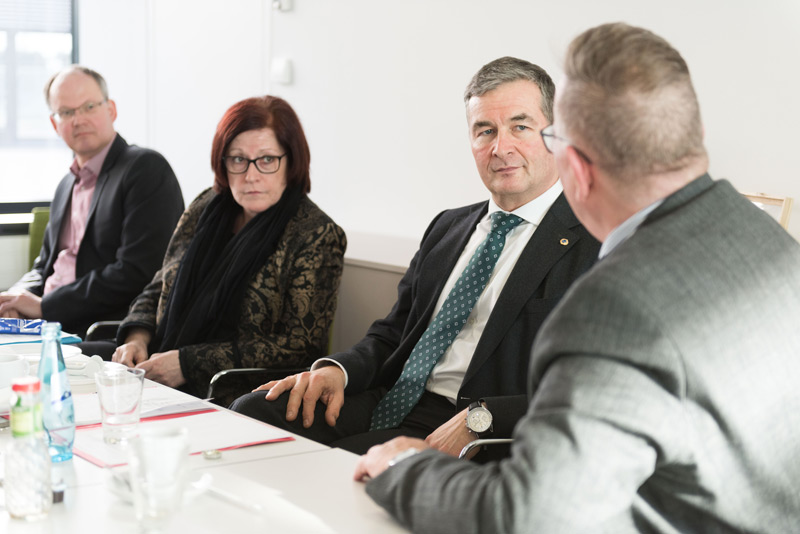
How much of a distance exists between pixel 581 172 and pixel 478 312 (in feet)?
3.77

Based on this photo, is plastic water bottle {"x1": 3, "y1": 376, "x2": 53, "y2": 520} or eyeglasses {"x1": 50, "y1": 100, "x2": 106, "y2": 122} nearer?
plastic water bottle {"x1": 3, "y1": 376, "x2": 53, "y2": 520}

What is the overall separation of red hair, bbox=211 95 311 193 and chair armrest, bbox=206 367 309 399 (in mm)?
666

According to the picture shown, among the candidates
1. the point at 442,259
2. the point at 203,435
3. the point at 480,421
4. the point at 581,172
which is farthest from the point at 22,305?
the point at 581,172

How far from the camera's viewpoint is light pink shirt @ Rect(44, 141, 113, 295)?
13.3ft

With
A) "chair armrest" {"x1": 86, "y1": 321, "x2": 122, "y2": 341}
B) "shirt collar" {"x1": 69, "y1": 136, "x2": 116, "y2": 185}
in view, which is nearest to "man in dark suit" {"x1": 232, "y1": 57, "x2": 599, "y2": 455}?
"chair armrest" {"x1": 86, "y1": 321, "x2": 122, "y2": 341}

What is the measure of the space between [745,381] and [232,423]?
1065mm

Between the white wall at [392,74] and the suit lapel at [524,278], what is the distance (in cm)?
62

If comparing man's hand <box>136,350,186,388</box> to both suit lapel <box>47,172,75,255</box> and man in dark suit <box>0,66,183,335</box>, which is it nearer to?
man in dark suit <box>0,66,183,335</box>

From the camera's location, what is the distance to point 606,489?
1.10 metres

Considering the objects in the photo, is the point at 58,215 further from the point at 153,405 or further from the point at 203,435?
the point at 203,435

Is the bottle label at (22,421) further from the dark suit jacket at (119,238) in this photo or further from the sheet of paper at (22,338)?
the dark suit jacket at (119,238)

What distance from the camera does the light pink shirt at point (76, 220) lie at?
405 centimetres

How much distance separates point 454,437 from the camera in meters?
2.10

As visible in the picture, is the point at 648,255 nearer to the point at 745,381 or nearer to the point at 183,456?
the point at 745,381
